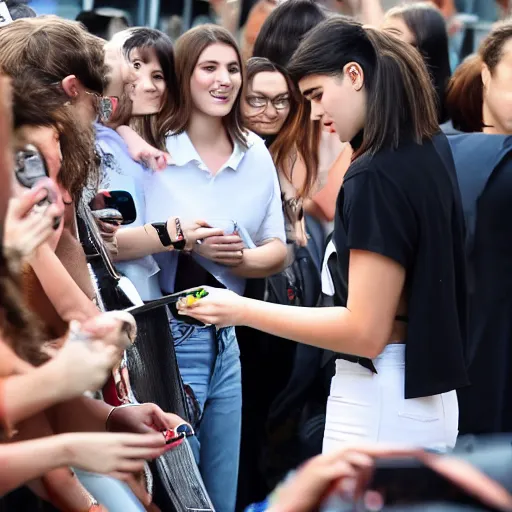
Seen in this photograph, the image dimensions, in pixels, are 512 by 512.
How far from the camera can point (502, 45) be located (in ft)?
11.3

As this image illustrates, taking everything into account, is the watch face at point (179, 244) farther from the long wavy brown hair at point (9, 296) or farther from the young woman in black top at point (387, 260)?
the long wavy brown hair at point (9, 296)

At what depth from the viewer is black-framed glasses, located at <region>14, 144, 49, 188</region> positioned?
6.53 ft

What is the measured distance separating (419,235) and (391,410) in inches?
17.4

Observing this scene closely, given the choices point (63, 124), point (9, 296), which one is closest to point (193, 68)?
point (63, 124)

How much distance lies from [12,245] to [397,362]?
1248 mm

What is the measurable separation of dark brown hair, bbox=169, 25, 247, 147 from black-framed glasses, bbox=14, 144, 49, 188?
67.1 inches

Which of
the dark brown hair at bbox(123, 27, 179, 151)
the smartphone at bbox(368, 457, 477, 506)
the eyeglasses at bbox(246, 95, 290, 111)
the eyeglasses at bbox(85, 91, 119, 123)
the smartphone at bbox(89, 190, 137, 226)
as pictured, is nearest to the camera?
the smartphone at bbox(368, 457, 477, 506)

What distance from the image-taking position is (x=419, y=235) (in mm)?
2576

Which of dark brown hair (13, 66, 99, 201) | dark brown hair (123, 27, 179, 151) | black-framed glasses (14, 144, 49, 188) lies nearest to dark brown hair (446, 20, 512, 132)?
dark brown hair (123, 27, 179, 151)

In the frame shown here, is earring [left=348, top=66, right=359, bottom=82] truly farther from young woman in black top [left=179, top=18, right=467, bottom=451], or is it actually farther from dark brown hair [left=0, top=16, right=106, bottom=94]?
dark brown hair [left=0, top=16, right=106, bottom=94]

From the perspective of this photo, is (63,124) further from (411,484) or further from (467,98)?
(467,98)

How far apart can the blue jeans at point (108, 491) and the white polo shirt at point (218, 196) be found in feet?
4.80

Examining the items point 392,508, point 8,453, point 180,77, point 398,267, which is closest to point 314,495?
point 392,508

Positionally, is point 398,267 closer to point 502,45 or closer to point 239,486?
point 502,45
